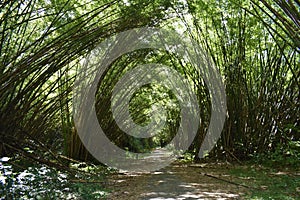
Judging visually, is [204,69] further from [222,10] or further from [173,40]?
[222,10]

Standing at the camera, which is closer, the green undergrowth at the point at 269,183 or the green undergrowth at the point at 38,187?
the green undergrowth at the point at 38,187

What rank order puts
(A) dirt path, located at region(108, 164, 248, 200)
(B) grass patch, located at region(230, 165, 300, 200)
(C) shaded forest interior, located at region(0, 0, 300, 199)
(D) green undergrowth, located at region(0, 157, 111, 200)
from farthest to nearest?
(C) shaded forest interior, located at region(0, 0, 300, 199) < (A) dirt path, located at region(108, 164, 248, 200) < (B) grass patch, located at region(230, 165, 300, 200) < (D) green undergrowth, located at region(0, 157, 111, 200)

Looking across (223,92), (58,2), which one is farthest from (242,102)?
(58,2)

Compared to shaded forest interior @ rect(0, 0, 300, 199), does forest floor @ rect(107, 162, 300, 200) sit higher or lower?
lower

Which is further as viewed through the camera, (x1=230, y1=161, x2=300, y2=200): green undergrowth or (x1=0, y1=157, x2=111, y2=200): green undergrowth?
(x1=230, y1=161, x2=300, y2=200): green undergrowth

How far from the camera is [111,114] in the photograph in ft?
30.0

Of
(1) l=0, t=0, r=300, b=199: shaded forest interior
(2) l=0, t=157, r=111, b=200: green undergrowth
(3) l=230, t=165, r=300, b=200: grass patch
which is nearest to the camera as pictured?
(2) l=0, t=157, r=111, b=200: green undergrowth

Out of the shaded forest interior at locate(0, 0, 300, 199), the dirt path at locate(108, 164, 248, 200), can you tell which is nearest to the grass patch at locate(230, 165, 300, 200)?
the dirt path at locate(108, 164, 248, 200)

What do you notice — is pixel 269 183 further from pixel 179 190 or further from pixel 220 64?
pixel 220 64

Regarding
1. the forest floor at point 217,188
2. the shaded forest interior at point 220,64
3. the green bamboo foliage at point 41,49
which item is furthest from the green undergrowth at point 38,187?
the shaded forest interior at point 220,64

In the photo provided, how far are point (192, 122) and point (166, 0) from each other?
5592 millimetres

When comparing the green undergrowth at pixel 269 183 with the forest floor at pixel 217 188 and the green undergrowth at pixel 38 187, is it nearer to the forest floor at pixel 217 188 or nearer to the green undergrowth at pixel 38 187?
the forest floor at pixel 217 188

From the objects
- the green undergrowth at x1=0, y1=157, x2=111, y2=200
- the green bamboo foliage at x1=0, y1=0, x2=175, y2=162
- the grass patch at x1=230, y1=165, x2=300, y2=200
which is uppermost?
the green bamboo foliage at x1=0, y1=0, x2=175, y2=162

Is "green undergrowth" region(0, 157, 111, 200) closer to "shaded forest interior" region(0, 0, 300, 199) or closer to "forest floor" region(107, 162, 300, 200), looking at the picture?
"forest floor" region(107, 162, 300, 200)
